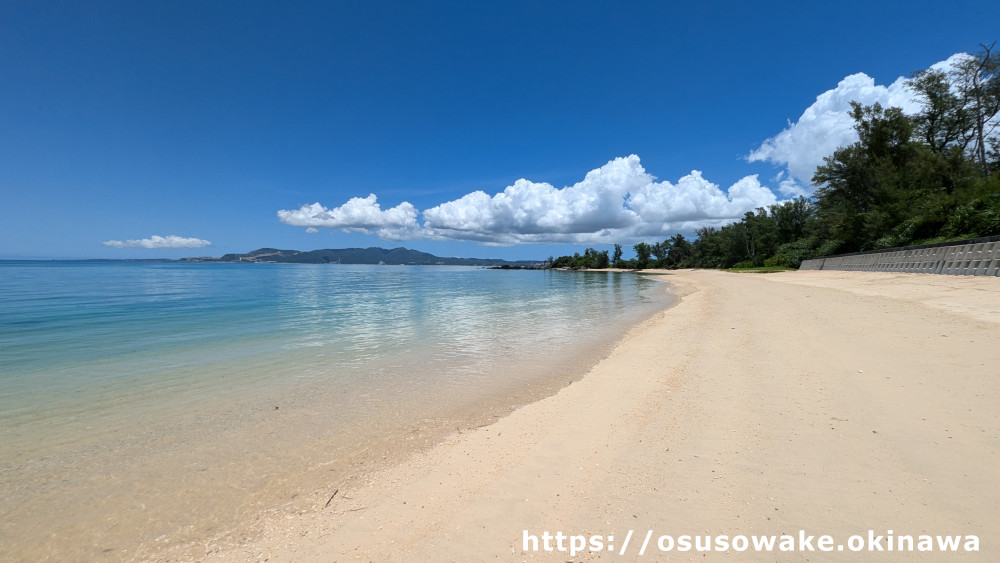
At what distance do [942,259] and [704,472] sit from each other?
2713 centimetres

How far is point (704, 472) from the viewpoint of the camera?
12.0ft

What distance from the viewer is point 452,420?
19.5 ft

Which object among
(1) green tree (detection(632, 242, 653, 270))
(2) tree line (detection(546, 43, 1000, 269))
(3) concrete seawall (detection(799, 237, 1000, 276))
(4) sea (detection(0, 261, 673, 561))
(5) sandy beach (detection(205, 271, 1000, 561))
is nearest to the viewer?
(5) sandy beach (detection(205, 271, 1000, 561))

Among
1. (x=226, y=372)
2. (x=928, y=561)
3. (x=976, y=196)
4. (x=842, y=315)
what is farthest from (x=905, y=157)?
(x=226, y=372)

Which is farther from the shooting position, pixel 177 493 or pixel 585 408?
pixel 585 408

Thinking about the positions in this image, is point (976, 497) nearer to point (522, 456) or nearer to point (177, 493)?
point (522, 456)

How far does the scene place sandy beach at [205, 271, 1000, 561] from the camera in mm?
2885

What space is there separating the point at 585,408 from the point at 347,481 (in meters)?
3.42

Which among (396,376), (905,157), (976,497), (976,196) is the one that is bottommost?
(396,376)

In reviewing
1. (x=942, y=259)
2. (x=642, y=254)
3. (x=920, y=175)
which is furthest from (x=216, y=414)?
(x=642, y=254)

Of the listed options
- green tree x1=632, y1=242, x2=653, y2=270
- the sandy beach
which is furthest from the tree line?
green tree x1=632, y1=242, x2=653, y2=270

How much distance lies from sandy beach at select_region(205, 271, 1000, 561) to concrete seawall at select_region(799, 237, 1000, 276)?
50.8ft

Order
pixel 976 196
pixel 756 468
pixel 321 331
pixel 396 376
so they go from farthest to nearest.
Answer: pixel 976 196
pixel 321 331
pixel 396 376
pixel 756 468

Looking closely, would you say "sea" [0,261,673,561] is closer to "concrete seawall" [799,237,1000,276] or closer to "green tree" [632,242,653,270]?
"concrete seawall" [799,237,1000,276]
